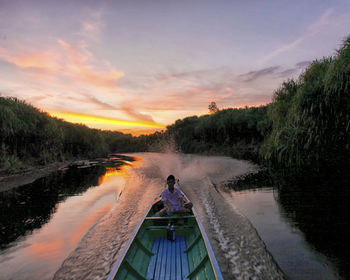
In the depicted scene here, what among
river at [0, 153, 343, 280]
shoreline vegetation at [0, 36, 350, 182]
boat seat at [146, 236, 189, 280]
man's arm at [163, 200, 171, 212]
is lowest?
river at [0, 153, 343, 280]

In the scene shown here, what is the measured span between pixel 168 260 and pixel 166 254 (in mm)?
311

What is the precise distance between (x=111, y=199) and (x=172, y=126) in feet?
217

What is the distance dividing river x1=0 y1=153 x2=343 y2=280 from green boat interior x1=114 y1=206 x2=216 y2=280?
111 centimetres

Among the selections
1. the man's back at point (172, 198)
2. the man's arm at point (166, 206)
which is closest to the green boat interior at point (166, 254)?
the man's arm at point (166, 206)

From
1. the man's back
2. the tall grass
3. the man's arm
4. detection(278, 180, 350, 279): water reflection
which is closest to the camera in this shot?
detection(278, 180, 350, 279): water reflection

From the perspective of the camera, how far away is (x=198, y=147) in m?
60.3

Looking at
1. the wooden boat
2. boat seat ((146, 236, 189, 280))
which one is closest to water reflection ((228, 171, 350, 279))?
the wooden boat

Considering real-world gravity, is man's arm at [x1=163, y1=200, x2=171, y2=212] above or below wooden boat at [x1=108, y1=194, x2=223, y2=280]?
above

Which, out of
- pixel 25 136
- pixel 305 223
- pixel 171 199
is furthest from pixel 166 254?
pixel 25 136

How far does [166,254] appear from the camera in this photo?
223 inches

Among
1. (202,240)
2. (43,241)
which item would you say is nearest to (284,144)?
(202,240)

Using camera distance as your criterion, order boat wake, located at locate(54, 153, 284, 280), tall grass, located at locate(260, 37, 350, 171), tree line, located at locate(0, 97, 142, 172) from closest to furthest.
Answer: boat wake, located at locate(54, 153, 284, 280)
tall grass, located at locate(260, 37, 350, 171)
tree line, located at locate(0, 97, 142, 172)

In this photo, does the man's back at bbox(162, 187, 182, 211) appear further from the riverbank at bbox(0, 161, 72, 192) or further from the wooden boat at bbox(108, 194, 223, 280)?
the riverbank at bbox(0, 161, 72, 192)

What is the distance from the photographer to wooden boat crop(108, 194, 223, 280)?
170 inches
